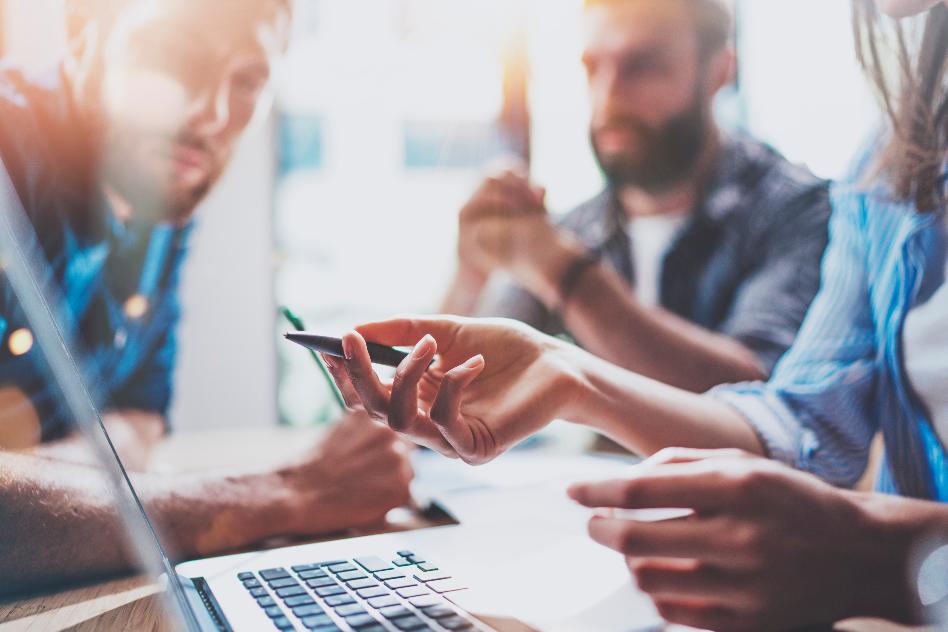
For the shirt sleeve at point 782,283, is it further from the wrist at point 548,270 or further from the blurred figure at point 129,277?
the blurred figure at point 129,277

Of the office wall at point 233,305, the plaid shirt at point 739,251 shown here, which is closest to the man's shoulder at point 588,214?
the plaid shirt at point 739,251

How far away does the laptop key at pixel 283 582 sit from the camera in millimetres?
327

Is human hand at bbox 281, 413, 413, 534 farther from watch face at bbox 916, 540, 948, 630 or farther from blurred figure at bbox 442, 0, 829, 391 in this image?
watch face at bbox 916, 540, 948, 630

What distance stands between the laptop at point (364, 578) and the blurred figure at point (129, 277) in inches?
2.2

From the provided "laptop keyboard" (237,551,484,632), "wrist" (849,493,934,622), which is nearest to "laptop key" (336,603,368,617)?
"laptop keyboard" (237,551,484,632)

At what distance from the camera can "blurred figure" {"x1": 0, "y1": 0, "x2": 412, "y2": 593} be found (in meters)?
0.42

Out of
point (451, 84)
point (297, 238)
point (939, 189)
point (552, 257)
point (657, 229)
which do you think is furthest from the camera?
point (297, 238)

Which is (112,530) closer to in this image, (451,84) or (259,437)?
(259,437)

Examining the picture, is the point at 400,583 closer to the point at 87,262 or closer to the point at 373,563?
the point at 373,563

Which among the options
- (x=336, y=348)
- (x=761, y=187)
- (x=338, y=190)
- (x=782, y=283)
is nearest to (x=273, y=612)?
(x=336, y=348)

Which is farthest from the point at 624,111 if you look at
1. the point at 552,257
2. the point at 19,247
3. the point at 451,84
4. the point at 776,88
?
the point at 19,247

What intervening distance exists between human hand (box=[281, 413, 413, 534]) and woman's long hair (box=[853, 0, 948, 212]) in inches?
17.5

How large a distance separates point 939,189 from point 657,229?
20.0 inches

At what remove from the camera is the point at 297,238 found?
→ 5.49 feet
